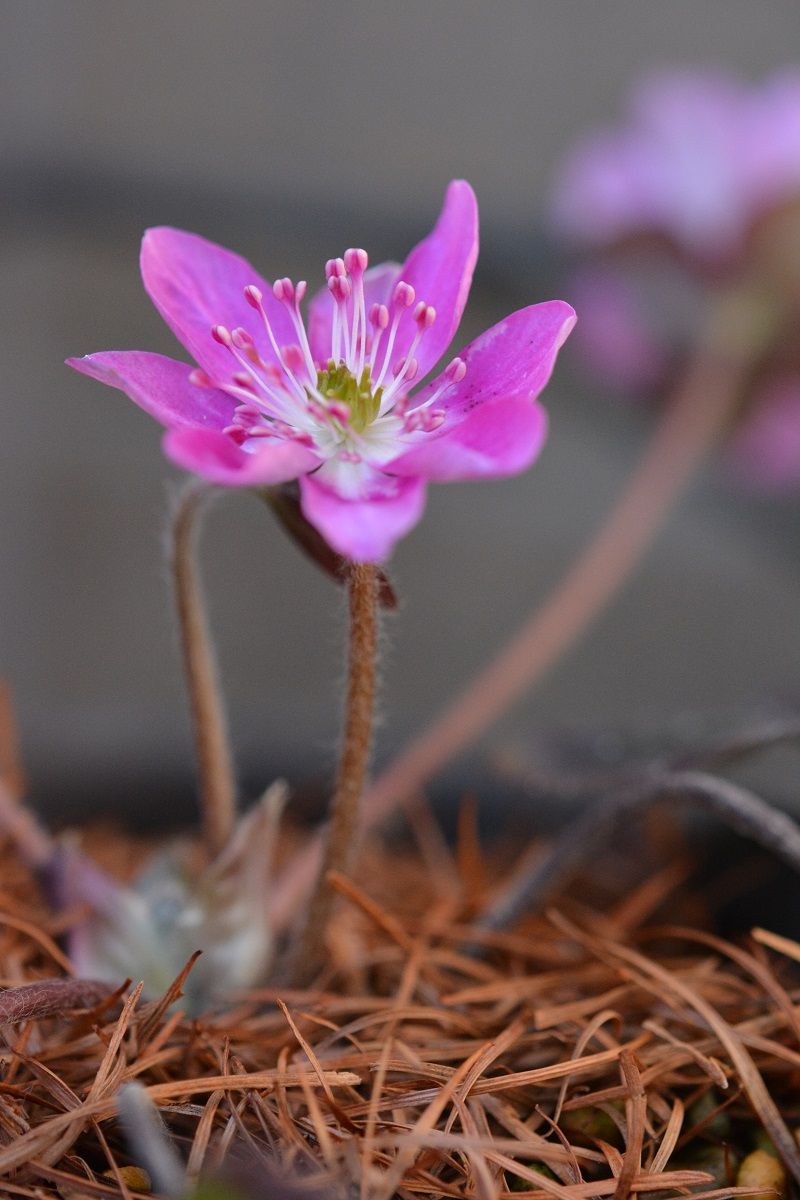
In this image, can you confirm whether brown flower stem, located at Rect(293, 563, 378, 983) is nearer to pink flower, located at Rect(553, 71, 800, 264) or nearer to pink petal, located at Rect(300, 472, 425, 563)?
pink petal, located at Rect(300, 472, 425, 563)

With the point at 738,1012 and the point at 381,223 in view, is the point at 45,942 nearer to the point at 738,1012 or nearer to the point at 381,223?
the point at 738,1012

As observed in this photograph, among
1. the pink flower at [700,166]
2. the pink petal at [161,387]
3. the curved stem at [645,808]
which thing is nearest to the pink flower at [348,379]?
the pink petal at [161,387]

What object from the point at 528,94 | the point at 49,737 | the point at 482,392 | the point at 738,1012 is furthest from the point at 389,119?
the point at 738,1012

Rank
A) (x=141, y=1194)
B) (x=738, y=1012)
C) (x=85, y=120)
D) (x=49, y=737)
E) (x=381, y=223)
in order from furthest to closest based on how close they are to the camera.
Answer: (x=85, y=120), (x=381, y=223), (x=49, y=737), (x=738, y=1012), (x=141, y=1194)

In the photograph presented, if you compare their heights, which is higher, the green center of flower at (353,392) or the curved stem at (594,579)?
the green center of flower at (353,392)

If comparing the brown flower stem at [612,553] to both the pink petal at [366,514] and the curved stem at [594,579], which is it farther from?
the pink petal at [366,514]

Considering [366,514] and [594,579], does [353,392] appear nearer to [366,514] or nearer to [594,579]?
[366,514]
